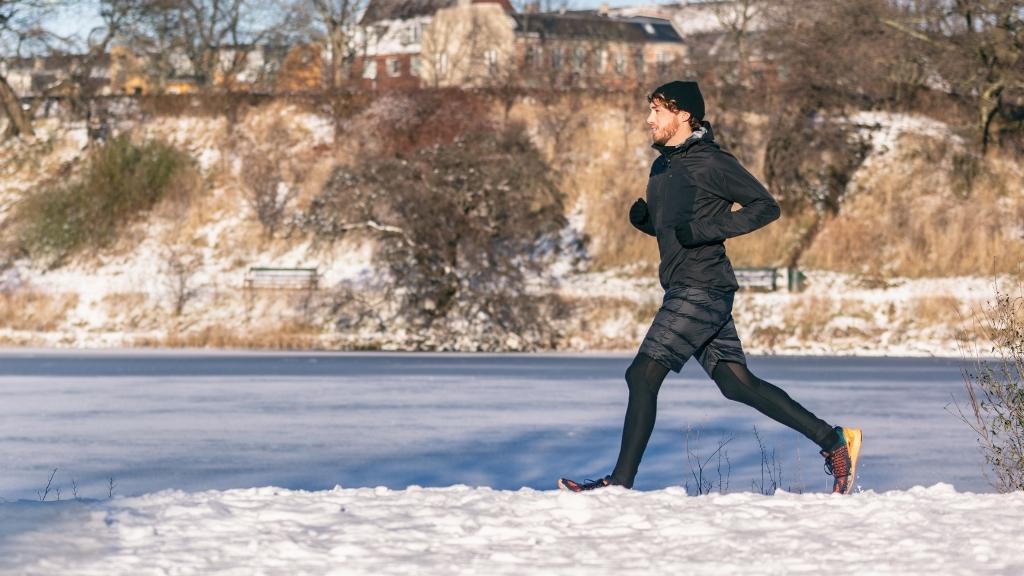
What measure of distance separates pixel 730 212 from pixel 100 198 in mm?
34619

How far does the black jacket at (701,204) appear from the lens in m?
6.50

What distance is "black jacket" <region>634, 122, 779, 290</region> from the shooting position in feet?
21.3

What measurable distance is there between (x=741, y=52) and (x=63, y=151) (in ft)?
61.6

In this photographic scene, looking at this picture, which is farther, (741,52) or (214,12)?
(214,12)

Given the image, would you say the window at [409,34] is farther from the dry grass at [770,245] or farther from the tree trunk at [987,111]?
the tree trunk at [987,111]

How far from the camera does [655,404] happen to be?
624cm

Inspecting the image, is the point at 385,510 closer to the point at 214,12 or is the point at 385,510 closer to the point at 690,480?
the point at 690,480

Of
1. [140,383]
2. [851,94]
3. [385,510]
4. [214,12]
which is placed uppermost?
[214,12]

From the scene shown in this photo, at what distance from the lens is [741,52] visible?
41.6 m

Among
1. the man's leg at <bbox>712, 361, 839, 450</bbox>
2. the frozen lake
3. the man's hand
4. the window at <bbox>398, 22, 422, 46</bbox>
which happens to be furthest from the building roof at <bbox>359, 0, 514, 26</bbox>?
the man's leg at <bbox>712, 361, 839, 450</bbox>

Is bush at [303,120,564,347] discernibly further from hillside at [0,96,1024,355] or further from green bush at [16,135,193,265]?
green bush at [16,135,193,265]

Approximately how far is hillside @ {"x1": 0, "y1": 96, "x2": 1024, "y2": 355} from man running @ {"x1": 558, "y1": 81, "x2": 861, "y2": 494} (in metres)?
23.0

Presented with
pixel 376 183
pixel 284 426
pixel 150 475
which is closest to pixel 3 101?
pixel 376 183

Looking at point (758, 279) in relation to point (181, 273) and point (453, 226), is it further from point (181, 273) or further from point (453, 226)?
point (181, 273)
